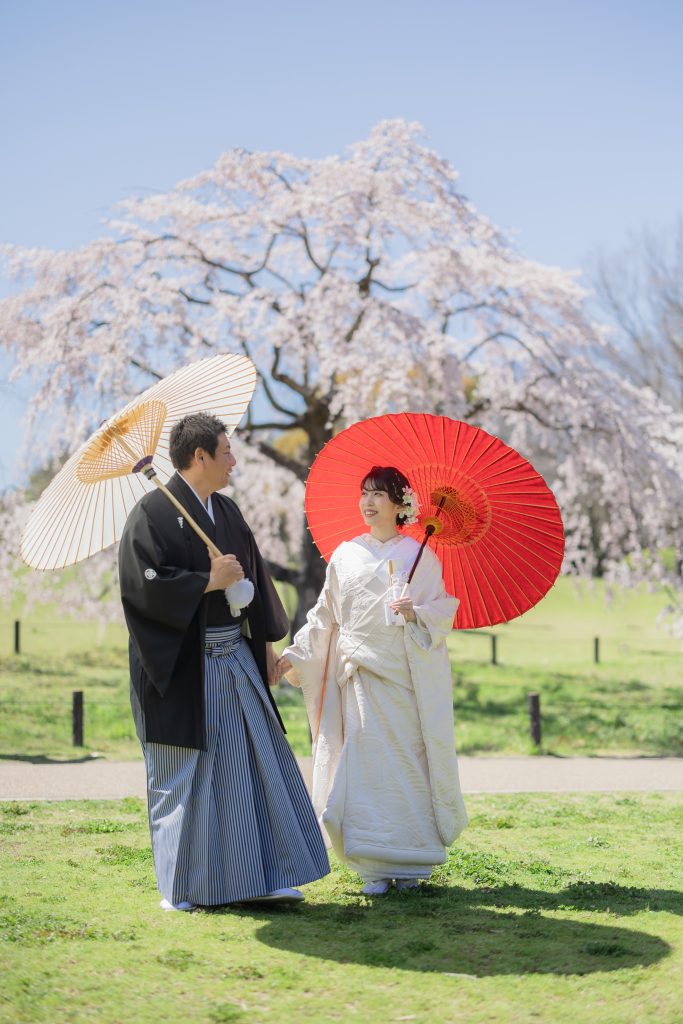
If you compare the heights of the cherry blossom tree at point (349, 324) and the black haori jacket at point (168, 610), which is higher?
the cherry blossom tree at point (349, 324)

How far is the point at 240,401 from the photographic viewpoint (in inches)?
161

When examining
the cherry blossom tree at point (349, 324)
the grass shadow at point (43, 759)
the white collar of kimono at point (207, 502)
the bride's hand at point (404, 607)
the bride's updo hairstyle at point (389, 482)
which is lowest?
the grass shadow at point (43, 759)

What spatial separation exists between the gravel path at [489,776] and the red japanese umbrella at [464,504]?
259 cm

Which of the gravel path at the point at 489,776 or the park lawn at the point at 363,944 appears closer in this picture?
the park lawn at the point at 363,944

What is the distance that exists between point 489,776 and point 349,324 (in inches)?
252

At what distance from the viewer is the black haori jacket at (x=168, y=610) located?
381 centimetres

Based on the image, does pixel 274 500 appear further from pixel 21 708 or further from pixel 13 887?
pixel 13 887

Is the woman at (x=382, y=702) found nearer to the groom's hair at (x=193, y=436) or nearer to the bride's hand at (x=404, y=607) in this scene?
the bride's hand at (x=404, y=607)

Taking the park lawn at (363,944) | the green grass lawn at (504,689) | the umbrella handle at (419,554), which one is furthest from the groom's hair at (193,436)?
the green grass lawn at (504,689)

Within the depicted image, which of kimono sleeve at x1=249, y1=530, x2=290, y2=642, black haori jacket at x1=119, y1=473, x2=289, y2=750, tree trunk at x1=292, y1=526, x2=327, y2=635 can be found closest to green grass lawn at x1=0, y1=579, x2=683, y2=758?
tree trunk at x1=292, y1=526, x2=327, y2=635

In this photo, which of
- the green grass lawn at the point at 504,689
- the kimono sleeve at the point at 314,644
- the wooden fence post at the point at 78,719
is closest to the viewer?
the kimono sleeve at the point at 314,644

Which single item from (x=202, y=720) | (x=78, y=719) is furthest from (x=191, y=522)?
(x=78, y=719)

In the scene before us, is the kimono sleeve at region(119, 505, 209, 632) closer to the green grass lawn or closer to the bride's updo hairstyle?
the bride's updo hairstyle

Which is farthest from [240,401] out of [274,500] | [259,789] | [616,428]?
[274,500]
